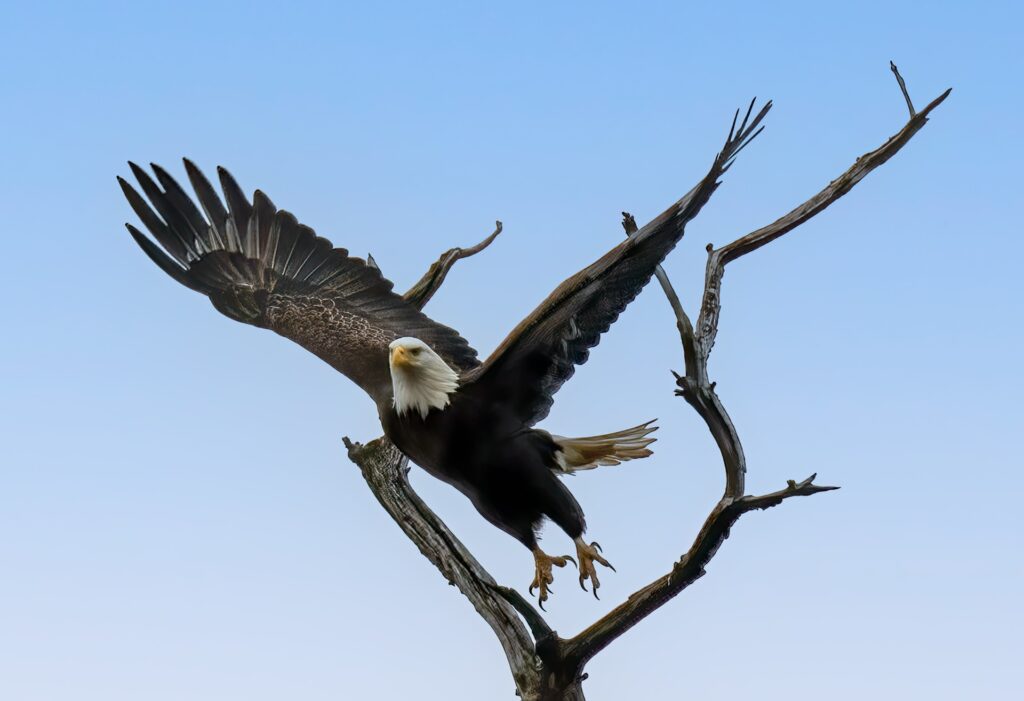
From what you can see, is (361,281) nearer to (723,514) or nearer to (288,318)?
(288,318)

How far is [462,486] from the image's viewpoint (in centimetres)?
444

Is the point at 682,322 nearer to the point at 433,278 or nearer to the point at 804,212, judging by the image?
the point at 804,212

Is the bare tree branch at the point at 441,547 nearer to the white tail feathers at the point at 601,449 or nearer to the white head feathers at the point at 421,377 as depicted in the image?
the white tail feathers at the point at 601,449

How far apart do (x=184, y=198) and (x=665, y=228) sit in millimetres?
2213

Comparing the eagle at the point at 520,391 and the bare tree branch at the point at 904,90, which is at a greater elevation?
the bare tree branch at the point at 904,90

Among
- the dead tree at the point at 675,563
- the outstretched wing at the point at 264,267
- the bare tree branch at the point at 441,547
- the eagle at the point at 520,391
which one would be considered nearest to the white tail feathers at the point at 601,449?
the eagle at the point at 520,391

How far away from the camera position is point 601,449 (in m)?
4.52

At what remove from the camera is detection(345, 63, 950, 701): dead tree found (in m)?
4.15

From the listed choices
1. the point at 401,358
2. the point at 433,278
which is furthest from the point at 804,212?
the point at 433,278

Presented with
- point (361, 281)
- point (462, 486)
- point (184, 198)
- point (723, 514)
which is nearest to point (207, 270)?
point (184, 198)

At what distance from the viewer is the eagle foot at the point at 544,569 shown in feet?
14.4

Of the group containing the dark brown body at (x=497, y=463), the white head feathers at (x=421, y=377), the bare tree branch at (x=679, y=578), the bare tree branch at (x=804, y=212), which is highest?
the bare tree branch at (x=804, y=212)

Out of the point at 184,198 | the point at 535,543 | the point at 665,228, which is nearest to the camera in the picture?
the point at 665,228

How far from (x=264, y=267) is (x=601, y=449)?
182 cm
